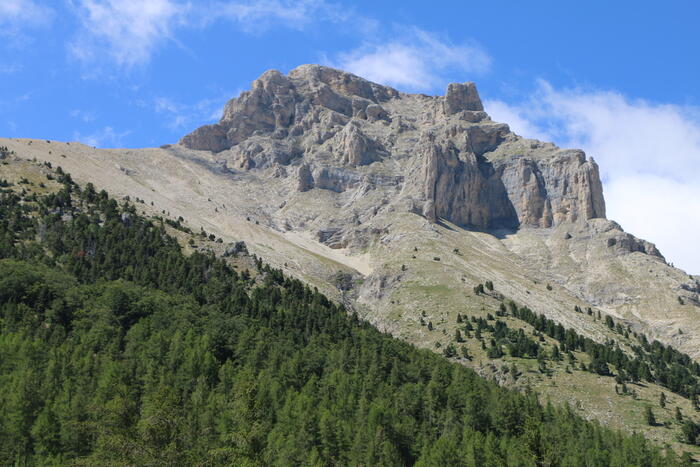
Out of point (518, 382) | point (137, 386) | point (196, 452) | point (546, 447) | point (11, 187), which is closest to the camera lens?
point (196, 452)

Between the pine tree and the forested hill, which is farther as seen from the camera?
the pine tree

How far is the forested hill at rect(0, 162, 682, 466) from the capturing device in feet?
208

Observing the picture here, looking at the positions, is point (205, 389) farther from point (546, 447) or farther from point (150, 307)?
point (546, 447)

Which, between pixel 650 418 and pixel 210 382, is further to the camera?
pixel 650 418

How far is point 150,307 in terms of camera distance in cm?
12650

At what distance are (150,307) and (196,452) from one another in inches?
3585

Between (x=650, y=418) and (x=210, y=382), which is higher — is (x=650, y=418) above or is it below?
above

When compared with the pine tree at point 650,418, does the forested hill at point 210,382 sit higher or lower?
lower

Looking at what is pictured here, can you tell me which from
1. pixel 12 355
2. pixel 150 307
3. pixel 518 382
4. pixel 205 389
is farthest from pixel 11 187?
pixel 518 382

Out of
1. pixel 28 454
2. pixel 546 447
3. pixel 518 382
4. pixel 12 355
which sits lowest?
pixel 28 454

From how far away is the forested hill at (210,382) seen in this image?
63.5m

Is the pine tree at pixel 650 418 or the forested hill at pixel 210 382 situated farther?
the pine tree at pixel 650 418

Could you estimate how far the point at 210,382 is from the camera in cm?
9619

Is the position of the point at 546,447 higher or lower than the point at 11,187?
lower
